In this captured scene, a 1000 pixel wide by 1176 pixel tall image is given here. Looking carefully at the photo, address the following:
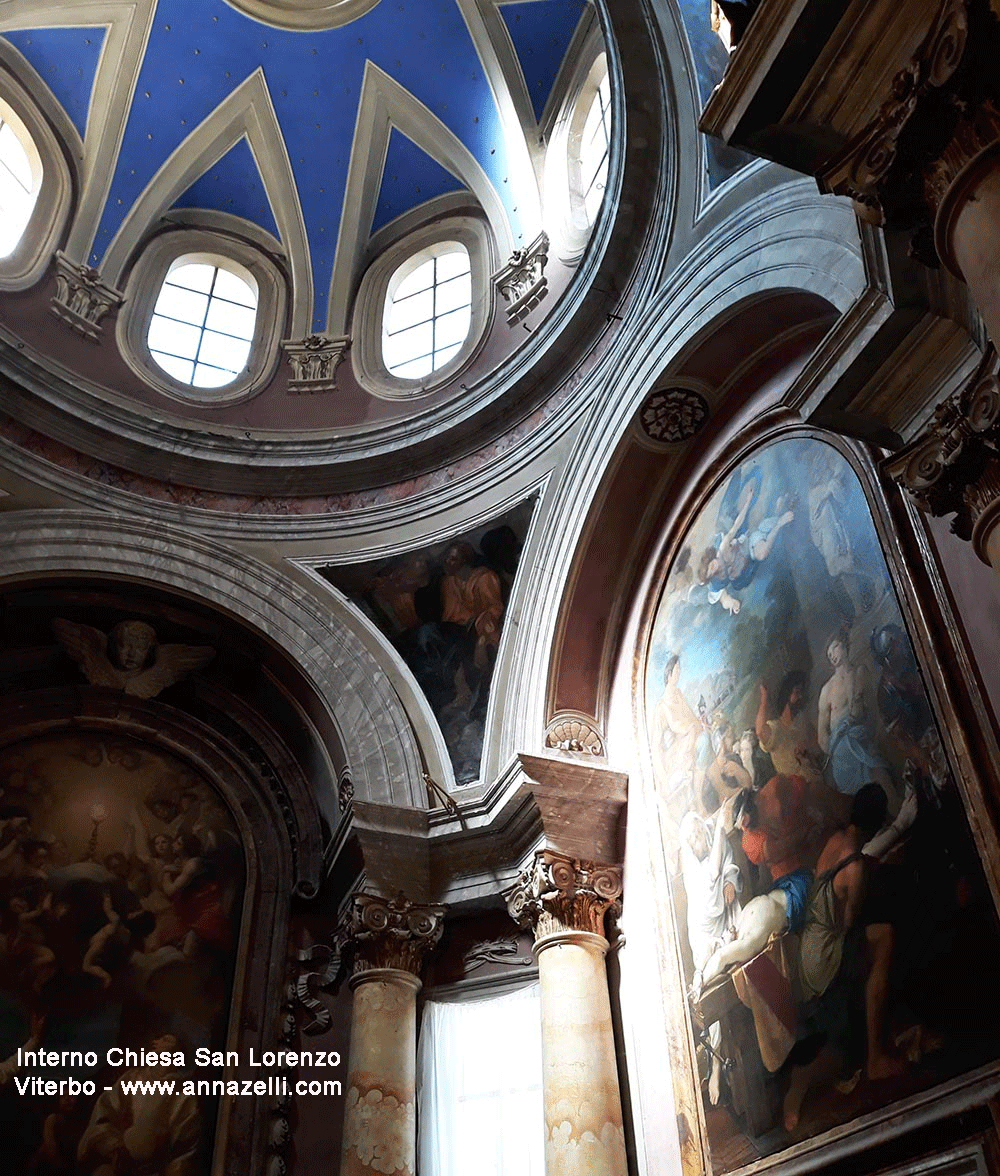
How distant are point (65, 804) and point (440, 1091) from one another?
446 cm

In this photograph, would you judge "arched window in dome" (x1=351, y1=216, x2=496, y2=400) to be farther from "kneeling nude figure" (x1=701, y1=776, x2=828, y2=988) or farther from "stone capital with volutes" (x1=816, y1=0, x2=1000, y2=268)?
"stone capital with volutes" (x1=816, y1=0, x2=1000, y2=268)

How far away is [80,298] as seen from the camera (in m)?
11.7

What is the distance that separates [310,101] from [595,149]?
4.21 meters

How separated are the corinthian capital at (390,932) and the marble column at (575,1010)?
78 cm

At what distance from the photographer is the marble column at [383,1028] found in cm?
766

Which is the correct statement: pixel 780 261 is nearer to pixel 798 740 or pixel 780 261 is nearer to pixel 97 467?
pixel 798 740

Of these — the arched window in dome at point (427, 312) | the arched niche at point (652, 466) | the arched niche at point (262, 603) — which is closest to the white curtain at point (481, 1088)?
the arched niche at point (262, 603)

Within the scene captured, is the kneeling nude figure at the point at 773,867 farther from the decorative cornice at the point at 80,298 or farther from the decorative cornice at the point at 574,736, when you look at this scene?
the decorative cornice at the point at 80,298

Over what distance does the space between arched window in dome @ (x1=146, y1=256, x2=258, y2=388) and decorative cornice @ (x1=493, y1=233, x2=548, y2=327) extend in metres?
3.35

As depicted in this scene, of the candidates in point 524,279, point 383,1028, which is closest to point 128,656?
point 383,1028

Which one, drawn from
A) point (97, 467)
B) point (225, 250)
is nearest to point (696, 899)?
point (97, 467)

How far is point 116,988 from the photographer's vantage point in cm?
923

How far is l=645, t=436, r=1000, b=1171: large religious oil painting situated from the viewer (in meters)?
4.98

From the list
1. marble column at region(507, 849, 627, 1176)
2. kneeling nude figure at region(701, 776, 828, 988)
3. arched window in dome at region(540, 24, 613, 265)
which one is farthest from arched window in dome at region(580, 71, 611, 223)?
A: kneeling nude figure at region(701, 776, 828, 988)
